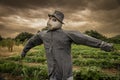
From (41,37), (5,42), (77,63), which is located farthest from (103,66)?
(5,42)

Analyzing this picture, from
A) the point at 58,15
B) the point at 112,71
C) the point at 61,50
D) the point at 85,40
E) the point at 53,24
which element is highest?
the point at 58,15

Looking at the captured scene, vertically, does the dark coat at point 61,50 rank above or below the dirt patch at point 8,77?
above

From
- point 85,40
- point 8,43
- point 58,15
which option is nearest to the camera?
point 85,40

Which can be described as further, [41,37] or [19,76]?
[19,76]

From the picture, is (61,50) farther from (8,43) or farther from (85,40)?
(8,43)

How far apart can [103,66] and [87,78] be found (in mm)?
3141

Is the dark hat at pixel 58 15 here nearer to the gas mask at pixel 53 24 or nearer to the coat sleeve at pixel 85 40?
the gas mask at pixel 53 24

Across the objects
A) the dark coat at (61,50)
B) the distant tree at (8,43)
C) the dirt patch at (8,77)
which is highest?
the dark coat at (61,50)

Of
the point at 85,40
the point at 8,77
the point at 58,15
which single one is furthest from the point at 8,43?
the point at 85,40

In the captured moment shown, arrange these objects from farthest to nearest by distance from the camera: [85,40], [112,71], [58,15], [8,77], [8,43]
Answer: [8,43] → [112,71] → [8,77] → [58,15] → [85,40]

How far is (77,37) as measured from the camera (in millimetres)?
3561

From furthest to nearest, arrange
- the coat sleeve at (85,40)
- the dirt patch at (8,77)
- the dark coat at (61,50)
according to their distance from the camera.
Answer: the dirt patch at (8,77) → the dark coat at (61,50) → the coat sleeve at (85,40)

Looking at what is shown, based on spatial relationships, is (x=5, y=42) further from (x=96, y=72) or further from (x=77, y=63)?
(x=96, y=72)

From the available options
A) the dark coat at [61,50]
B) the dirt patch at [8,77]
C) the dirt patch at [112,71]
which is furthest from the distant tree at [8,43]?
the dark coat at [61,50]
